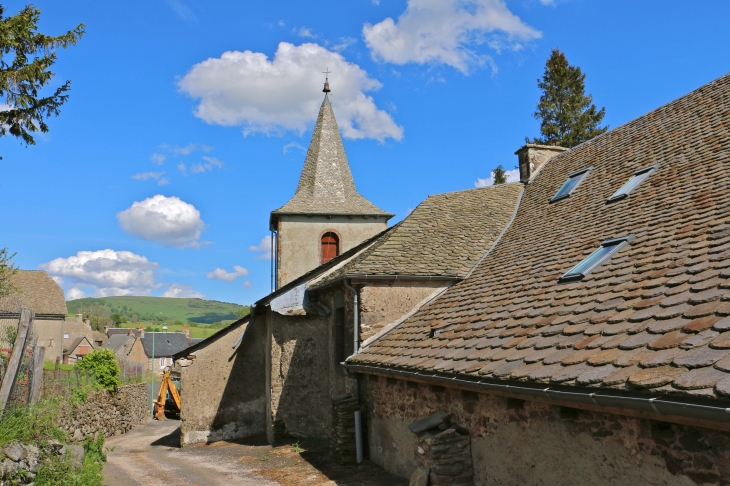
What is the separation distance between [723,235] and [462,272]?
227 inches

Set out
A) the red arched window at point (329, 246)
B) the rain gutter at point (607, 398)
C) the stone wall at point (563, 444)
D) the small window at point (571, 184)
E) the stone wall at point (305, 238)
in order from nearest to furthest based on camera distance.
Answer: the rain gutter at point (607, 398), the stone wall at point (563, 444), the small window at point (571, 184), the stone wall at point (305, 238), the red arched window at point (329, 246)

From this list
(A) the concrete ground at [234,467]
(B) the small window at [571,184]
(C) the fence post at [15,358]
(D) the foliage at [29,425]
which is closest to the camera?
(D) the foliage at [29,425]

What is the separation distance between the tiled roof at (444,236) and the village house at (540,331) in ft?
0.19

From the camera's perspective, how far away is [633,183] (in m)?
9.81

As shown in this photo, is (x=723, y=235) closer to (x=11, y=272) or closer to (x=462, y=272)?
(x=462, y=272)

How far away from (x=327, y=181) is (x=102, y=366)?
36.5 feet

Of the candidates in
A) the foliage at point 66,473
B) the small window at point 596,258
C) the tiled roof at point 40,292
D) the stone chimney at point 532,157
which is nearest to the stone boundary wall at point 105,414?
the foliage at point 66,473

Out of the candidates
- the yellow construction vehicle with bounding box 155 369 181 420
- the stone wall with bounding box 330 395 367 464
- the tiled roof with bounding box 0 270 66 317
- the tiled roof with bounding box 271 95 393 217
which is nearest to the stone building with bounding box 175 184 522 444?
the stone wall with bounding box 330 395 367 464

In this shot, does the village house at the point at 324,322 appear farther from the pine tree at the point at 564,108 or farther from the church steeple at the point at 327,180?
the pine tree at the point at 564,108

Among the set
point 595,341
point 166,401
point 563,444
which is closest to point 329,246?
point 166,401

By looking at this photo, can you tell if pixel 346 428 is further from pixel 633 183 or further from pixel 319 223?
pixel 319 223

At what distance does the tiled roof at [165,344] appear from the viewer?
188ft

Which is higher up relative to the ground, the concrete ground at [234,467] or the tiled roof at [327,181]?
the tiled roof at [327,181]

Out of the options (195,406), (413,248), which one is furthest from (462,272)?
(195,406)
